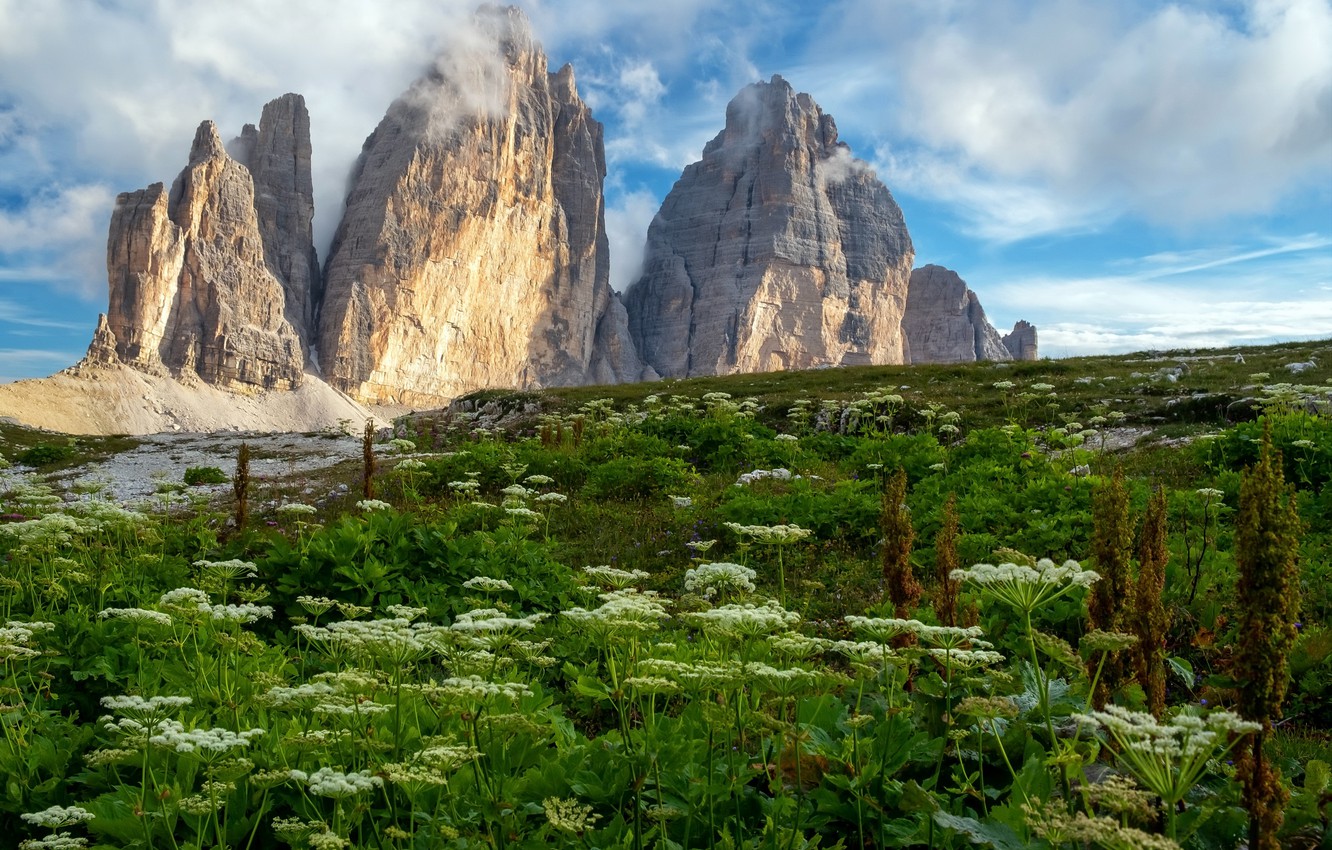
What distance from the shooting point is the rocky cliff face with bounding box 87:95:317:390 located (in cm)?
15888

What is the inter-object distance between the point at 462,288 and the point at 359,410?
125 ft

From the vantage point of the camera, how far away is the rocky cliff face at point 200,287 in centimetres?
15888

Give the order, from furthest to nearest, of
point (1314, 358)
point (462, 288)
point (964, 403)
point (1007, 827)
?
1. point (462, 288)
2. point (1314, 358)
3. point (964, 403)
4. point (1007, 827)

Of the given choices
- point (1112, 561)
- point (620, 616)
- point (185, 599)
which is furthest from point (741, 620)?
point (185, 599)

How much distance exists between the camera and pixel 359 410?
17850cm

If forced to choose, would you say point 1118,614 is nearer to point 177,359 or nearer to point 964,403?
point 964,403

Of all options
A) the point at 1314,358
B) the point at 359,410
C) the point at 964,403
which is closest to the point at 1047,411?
the point at 964,403

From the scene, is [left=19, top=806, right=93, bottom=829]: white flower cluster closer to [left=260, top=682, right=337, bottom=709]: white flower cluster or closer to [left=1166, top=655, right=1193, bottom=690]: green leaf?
[left=260, top=682, right=337, bottom=709]: white flower cluster

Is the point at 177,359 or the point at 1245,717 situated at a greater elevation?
the point at 177,359

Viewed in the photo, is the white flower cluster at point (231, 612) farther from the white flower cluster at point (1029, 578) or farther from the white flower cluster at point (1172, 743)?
the white flower cluster at point (1172, 743)

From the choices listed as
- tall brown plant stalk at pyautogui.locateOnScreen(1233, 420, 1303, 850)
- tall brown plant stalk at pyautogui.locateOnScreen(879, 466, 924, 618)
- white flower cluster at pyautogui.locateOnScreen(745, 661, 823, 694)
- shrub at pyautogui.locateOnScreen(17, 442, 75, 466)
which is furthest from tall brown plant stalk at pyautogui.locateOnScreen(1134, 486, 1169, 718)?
shrub at pyautogui.locateOnScreen(17, 442, 75, 466)

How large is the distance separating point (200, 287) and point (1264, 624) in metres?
195

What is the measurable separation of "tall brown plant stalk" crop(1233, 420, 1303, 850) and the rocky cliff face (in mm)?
180968

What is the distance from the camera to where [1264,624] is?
2.67 metres
